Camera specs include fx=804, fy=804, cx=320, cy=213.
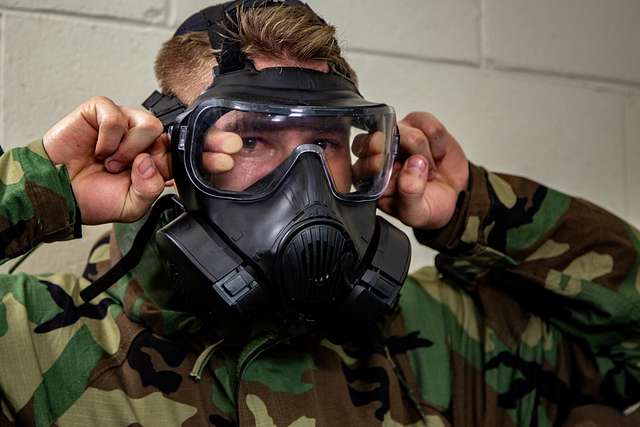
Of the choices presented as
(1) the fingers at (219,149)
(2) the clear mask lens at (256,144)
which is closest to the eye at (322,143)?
(2) the clear mask lens at (256,144)

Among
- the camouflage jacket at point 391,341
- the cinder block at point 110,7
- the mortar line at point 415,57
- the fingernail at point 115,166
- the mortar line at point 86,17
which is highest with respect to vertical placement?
the cinder block at point 110,7

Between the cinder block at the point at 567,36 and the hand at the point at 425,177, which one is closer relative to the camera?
the hand at the point at 425,177

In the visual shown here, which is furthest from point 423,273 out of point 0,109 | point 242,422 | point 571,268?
point 0,109

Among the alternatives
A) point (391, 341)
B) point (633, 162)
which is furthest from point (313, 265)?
point (633, 162)

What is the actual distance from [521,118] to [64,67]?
1.16m

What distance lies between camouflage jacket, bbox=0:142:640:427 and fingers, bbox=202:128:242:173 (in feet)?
0.69

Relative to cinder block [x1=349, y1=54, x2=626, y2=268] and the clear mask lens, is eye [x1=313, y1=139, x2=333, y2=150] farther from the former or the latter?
cinder block [x1=349, y1=54, x2=626, y2=268]

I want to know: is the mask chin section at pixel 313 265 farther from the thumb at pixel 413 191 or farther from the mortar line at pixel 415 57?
the mortar line at pixel 415 57

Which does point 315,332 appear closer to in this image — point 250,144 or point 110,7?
point 250,144

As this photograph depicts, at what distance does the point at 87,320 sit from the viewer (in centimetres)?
133

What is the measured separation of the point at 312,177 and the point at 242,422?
407 millimetres

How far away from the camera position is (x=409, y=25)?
197 centimetres

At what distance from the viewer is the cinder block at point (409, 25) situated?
1.88 metres

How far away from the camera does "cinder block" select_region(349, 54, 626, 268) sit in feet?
6.46
